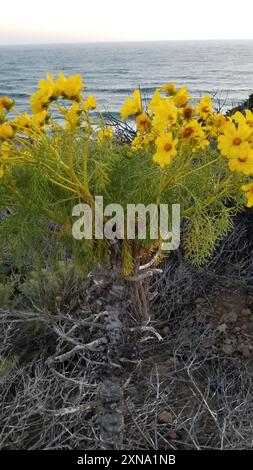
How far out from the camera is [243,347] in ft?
9.33

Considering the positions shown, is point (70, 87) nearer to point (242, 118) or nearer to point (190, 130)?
point (190, 130)

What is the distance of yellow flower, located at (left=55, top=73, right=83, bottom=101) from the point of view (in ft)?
4.17

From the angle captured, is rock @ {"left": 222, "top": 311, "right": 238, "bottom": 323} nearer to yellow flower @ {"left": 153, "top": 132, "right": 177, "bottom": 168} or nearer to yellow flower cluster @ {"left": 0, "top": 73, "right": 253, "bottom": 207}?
yellow flower cluster @ {"left": 0, "top": 73, "right": 253, "bottom": 207}

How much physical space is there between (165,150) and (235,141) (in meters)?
0.22

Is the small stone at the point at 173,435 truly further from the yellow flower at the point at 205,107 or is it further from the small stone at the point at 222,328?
the yellow flower at the point at 205,107

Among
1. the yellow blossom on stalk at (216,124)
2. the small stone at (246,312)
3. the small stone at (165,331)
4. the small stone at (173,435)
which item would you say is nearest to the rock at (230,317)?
the small stone at (246,312)

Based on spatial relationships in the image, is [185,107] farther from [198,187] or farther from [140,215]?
[140,215]

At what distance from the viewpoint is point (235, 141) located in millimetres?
1365

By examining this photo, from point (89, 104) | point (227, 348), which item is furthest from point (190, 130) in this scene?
point (227, 348)

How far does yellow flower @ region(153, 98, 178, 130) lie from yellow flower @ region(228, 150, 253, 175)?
0.22 metres

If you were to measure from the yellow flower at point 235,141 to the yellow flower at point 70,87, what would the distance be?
0.44 meters

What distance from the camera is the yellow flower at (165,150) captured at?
4.37ft

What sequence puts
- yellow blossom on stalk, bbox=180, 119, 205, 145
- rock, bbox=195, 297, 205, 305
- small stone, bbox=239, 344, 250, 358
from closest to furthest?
1. yellow blossom on stalk, bbox=180, 119, 205, 145
2. small stone, bbox=239, 344, 250, 358
3. rock, bbox=195, 297, 205, 305

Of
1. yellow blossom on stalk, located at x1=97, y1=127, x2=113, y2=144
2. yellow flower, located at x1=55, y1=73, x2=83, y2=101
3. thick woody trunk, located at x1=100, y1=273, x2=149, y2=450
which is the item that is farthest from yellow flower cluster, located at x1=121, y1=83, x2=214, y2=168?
thick woody trunk, located at x1=100, y1=273, x2=149, y2=450
